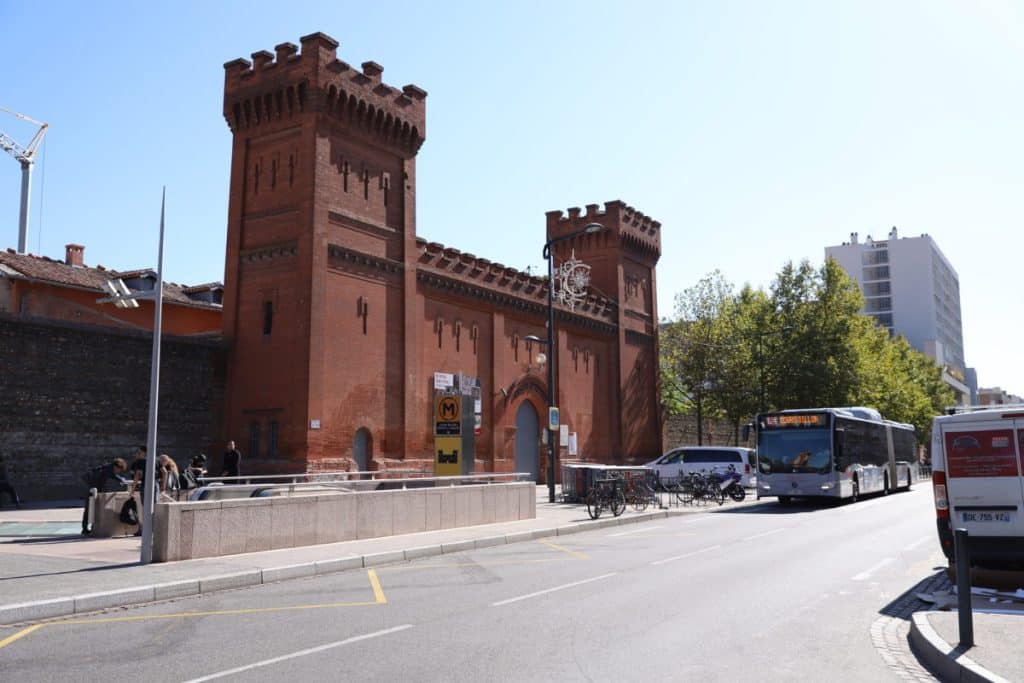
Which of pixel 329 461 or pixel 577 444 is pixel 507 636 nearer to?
pixel 329 461

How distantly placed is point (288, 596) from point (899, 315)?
12043cm

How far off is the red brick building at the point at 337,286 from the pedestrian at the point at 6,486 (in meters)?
7.10

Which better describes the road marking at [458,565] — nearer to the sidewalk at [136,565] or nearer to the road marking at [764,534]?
the sidewalk at [136,565]

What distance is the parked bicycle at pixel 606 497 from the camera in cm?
2119

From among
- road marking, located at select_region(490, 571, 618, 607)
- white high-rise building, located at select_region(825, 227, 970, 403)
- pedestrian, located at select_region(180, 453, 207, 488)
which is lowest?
road marking, located at select_region(490, 571, 618, 607)

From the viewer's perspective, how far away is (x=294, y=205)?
28.6 m

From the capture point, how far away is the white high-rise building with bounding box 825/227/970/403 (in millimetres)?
115062

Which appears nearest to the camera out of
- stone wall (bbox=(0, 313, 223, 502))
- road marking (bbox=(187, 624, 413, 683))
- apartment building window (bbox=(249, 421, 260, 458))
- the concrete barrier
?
road marking (bbox=(187, 624, 413, 683))

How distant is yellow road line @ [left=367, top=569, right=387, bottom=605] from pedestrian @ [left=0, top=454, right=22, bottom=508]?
523 inches

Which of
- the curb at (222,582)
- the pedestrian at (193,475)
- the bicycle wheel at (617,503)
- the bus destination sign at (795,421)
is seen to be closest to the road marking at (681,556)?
the curb at (222,582)

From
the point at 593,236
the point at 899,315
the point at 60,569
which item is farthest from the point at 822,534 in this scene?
the point at 899,315

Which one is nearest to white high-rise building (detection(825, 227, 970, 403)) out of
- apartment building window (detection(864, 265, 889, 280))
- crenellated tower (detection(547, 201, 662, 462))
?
apartment building window (detection(864, 265, 889, 280))

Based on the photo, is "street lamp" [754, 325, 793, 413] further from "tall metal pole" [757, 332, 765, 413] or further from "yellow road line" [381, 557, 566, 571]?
"yellow road line" [381, 557, 566, 571]

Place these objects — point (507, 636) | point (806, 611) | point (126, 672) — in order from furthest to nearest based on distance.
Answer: point (806, 611) < point (507, 636) < point (126, 672)
